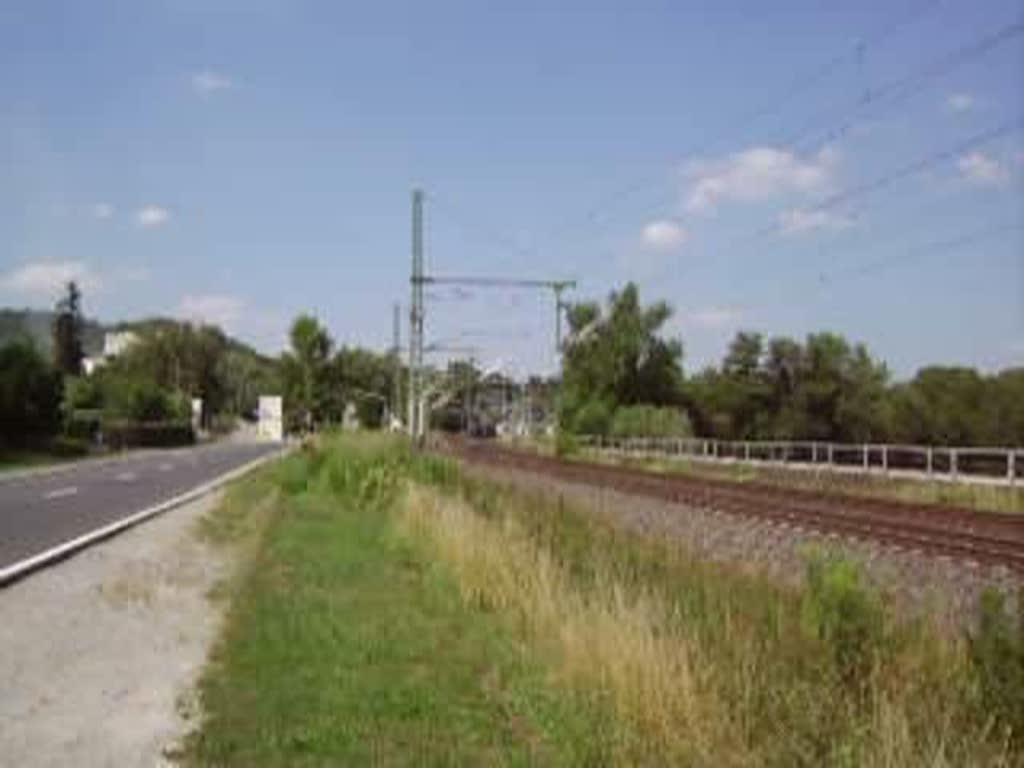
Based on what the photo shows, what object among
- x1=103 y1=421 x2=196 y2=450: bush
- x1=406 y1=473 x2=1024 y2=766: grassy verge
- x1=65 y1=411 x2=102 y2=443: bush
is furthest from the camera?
x1=103 y1=421 x2=196 y2=450: bush

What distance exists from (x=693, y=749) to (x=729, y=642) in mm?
2859

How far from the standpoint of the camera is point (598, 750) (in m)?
→ 8.06

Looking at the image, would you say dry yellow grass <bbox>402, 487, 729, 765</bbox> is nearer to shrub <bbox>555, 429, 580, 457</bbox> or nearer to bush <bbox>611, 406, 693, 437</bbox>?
shrub <bbox>555, 429, 580, 457</bbox>

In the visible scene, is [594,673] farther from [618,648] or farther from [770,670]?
[770,670]

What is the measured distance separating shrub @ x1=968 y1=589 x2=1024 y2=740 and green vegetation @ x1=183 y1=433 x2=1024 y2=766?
0.01m

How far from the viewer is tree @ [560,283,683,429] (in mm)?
129000

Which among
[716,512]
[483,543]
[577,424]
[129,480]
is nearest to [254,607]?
[483,543]

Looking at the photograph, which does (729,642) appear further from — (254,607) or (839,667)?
(254,607)

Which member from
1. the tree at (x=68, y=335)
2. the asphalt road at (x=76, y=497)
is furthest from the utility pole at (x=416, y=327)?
the tree at (x=68, y=335)

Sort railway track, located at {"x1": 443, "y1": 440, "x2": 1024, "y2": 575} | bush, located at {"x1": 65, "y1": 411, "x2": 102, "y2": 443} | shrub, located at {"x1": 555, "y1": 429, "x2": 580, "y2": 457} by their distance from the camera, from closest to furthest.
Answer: railway track, located at {"x1": 443, "y1": 440, "x2": 1024, "y2": 575} < shrub, located at {"x1": 555, "y1": 429, "x2": 580, "y2": 457} < bush, located at {"x1": 65, "y1": 411, "x2": 102, "y2": 443}

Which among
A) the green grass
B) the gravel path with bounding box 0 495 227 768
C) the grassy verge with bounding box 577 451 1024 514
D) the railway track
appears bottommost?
the gravel path with bounding box 0 495 227 768

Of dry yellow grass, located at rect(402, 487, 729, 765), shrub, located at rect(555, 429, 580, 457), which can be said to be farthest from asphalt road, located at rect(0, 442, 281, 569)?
shrub, located at rect(555, 429, 580, 457)

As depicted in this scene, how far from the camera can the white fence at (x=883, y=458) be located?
122ft

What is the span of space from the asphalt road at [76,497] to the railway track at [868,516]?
38.5ft
